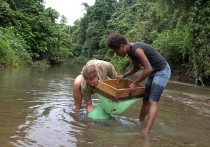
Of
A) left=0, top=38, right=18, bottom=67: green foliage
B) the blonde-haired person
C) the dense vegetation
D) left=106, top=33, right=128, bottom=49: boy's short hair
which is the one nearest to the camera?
left=106, top=33, right=128, bottom=49: boy's short hair

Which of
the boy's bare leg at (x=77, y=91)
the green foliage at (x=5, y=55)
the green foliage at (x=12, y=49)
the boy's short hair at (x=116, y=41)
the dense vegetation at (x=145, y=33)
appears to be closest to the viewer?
the boy's short hair at (x=116, y=41)

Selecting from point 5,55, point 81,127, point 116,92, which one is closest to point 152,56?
point 116,92

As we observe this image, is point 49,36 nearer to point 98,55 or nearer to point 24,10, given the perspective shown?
point 24,10

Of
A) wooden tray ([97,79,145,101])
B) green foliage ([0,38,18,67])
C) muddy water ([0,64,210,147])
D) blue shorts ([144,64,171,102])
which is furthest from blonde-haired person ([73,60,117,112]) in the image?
green foliage ([0,38,18,67])

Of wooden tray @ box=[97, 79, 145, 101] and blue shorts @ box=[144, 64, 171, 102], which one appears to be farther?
blue shorts @ box=[144, 64, 171, 102]

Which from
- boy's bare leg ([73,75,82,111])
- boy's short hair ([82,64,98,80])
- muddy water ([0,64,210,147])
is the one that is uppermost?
boy's short hair ([82,64,98,80])

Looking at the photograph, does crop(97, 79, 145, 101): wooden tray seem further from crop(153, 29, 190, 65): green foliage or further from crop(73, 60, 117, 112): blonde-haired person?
crop(153, 29, 190, 65): green foliage

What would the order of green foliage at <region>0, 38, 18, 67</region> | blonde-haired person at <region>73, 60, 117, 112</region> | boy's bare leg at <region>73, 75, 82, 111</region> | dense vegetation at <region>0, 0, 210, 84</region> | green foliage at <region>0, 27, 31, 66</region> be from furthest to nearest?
green foliage at <region>0, 27, 31, 66</region> < green foliage at <region>0, 38, 18, 67</region> < dense vegetation at <region>0, 0, 210, 84</region> < boy's bare leg at <region>73, 75, 82, 111</region> < blonde-haired person at <region>73, 60, 117, 112</region>

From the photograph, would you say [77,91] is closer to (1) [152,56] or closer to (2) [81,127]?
(2) [81,127]

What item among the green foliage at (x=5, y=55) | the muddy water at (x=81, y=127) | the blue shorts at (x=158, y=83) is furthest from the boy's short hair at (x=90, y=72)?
the green foliage at (x=5, y=55)

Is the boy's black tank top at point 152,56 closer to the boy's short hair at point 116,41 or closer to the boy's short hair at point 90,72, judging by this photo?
the boy's short hair at point 116,41

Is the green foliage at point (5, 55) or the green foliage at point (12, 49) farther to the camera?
the green foliage at point (12, 49)

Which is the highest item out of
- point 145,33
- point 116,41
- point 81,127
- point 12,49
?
point 145,33

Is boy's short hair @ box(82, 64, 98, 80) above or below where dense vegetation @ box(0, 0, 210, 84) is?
below
